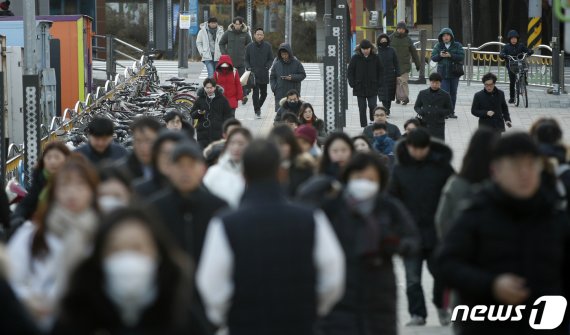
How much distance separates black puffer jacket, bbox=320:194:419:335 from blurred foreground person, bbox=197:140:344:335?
152 centimetres

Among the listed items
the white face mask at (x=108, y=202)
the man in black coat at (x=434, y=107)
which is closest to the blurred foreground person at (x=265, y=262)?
the white face mask at (x=108, y=202)

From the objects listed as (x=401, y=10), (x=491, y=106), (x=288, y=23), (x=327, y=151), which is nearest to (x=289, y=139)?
(x=327, y=151)

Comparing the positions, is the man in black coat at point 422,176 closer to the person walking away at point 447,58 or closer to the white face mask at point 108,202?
the white face mask at point 108,202

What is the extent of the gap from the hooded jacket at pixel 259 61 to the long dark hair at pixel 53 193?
19.9m

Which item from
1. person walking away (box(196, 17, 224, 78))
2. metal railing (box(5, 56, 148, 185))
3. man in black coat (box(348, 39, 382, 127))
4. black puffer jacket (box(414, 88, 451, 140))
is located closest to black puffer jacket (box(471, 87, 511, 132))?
black puffer jacket (box(414, 88, 451, 140))

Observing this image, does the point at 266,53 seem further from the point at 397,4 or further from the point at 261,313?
the point at 261,313

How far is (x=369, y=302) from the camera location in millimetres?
8344

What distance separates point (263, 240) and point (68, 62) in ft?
82.0

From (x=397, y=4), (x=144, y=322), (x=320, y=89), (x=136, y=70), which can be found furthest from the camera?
(x=397, y=4)

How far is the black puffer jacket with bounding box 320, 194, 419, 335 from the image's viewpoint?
8180 mm

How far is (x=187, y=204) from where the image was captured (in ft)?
25.0

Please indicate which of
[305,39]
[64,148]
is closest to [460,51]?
[64,148]

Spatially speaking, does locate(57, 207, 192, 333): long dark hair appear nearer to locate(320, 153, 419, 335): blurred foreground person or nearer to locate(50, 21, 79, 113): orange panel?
locate(320, 153, 419, 335): blurred foreground person

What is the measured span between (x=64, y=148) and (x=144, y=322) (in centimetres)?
514
